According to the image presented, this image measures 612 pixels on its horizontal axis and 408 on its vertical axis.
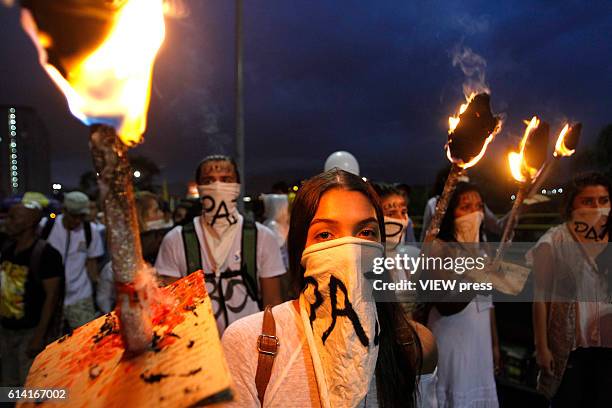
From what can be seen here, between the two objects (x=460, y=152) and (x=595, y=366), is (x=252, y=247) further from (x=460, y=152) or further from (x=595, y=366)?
(x=595, y=366)

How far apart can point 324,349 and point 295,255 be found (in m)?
0.45

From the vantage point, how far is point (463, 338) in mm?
3383

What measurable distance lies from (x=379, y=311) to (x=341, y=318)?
343 mm

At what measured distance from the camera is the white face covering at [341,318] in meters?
1.50

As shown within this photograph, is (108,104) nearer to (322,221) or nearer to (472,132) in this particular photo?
(322,221)

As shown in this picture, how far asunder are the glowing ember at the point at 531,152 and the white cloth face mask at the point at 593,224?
694 millimetres

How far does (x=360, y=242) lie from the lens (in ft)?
5.46

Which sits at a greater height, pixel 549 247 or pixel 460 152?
pixel 460 152

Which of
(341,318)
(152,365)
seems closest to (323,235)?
(341,318)

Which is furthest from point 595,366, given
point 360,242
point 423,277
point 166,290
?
point 166,290

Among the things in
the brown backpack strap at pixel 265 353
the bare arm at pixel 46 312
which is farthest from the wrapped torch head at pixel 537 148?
the bare arm at pixel 46 312

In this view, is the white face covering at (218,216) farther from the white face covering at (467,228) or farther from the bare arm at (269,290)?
the white face covering at (467,228)

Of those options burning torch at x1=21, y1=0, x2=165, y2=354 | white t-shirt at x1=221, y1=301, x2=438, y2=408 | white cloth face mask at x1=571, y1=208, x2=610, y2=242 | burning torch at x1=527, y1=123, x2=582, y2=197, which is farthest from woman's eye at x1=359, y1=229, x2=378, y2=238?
white cloth face mask at x1=571, y1=208, x2=610, y2=242

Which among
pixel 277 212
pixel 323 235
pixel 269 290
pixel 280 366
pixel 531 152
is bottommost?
pixel 280 366
